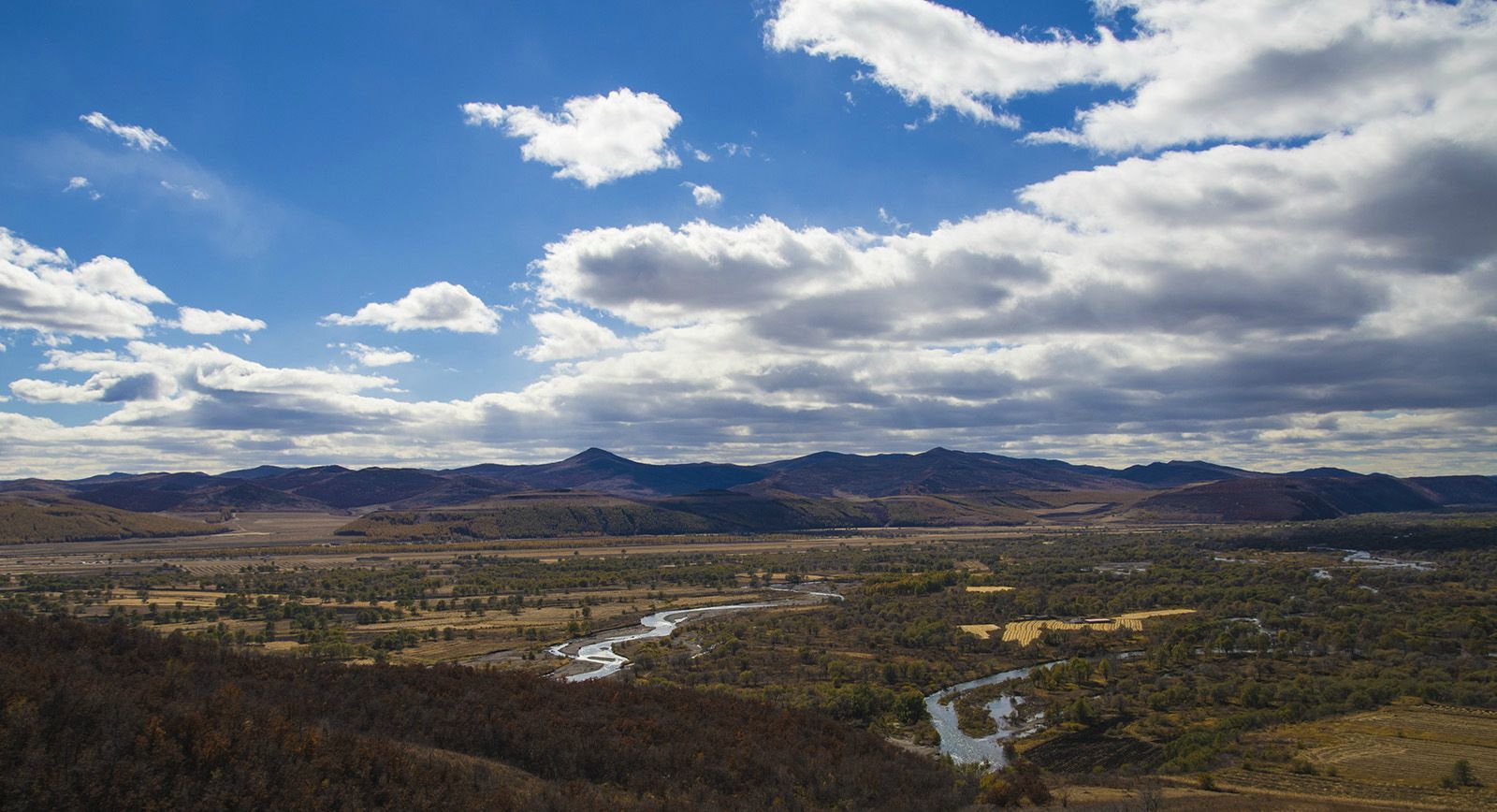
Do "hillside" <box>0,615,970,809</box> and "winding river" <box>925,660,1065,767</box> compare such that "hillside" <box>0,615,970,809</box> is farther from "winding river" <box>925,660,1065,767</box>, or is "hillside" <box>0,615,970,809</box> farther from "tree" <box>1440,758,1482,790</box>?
"tree" <box>1440,758,1482,790</box>

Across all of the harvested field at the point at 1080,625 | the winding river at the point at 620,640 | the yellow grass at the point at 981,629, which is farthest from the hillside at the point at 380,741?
the harvested field at the point at 1080,625

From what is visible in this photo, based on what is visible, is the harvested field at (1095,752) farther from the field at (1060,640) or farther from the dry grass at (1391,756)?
the dry grass at (1391,756)

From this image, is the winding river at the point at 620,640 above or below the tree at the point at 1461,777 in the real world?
below

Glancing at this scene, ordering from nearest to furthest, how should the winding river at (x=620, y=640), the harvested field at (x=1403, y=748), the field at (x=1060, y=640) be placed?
the harvested field at (x=1403, y=748) → the field at (x=1060, y=640) → the winding river at (x=620, y=640)

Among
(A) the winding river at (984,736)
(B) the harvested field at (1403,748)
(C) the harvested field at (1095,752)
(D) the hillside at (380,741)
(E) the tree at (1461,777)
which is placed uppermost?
(D) the hillside at (380,741)

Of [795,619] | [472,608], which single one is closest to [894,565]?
[795,619]

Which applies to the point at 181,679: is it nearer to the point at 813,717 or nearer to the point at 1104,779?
the point at 813,717
